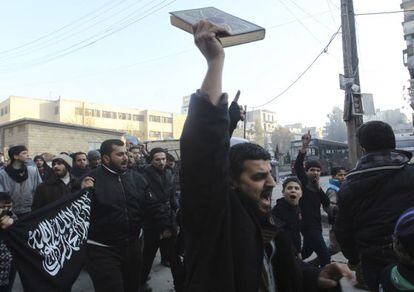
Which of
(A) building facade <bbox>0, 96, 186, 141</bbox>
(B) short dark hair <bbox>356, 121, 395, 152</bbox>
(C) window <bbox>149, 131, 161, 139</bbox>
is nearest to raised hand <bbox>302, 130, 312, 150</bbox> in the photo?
(B) short dark hair <bbox>356, 121, 395, 152</bbox>

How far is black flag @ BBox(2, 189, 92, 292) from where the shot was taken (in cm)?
397

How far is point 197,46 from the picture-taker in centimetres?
140

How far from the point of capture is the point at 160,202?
18.7 ft

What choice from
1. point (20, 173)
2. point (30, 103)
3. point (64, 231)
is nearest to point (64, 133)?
point (20, 173)

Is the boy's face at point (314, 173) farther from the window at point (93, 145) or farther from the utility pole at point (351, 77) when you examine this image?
the window at point (93, 145)

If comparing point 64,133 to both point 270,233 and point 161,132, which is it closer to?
point 270,233

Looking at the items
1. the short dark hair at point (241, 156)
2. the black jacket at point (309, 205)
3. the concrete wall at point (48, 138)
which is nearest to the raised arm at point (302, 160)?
the black jacket at point (309, 205)

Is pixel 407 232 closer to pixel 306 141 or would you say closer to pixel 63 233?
pixel 306 141

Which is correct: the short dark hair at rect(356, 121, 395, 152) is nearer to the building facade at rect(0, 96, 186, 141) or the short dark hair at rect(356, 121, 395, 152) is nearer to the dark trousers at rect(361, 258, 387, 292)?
the dark trousers at rect(361, 258, 387, 292)

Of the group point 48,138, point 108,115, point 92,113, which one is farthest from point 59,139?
point 108,115

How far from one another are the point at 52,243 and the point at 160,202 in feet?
5.81

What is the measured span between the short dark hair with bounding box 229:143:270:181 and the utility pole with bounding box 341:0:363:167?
8.13m

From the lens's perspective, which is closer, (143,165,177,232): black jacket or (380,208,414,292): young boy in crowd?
(380,208,414,292): young boy in crowd

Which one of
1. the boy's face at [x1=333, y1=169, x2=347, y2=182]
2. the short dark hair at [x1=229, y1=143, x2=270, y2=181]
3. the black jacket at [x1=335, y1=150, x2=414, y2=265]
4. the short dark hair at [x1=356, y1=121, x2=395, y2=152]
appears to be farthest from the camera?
the boy's face at [x1=333, y1=169, x2=347, y2=182]
